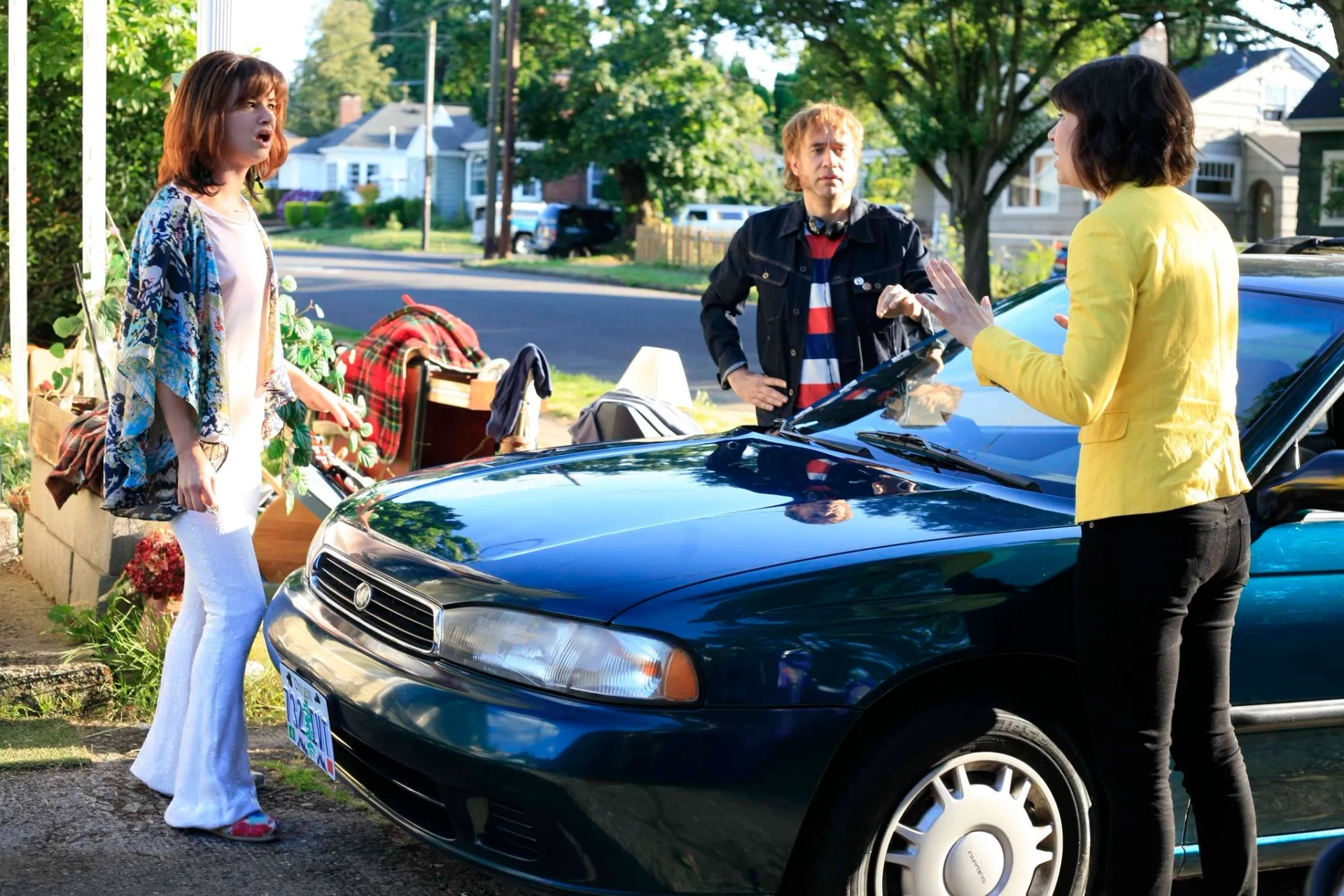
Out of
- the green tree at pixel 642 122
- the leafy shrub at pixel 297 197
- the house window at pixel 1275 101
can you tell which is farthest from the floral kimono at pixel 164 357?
the leafy shrub at pixel 297 197

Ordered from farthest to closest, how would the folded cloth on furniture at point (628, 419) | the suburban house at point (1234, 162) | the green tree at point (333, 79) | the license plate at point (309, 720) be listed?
the green tree at point (333, 79)
the suburban house at point (1234, 162)
the folded cloth on furniture at point (628, 419)
the license plate at point (309, 720)

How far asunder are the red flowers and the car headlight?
2.21 meters

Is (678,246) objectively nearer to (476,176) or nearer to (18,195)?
(18,195)

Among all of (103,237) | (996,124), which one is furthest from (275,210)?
(103,237)

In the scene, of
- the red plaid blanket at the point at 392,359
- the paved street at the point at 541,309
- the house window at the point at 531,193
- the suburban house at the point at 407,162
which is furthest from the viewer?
the suburban house at the point at 407,162

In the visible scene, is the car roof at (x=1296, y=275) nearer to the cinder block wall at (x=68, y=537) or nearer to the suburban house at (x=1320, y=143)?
the cinder block wall at (x=68, y=537)

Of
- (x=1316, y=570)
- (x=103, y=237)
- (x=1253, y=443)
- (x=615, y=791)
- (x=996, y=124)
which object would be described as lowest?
(x=615, y=791)

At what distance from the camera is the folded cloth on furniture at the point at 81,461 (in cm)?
496

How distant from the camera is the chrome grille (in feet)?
10.7

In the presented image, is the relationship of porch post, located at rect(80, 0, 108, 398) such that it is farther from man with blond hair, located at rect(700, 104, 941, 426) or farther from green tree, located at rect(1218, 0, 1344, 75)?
green tree, located at rect(1218, 0, 1344, 75)

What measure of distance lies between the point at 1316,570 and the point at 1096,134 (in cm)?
112

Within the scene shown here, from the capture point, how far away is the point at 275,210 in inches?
2694

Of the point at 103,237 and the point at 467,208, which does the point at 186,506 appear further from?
the point at 467,208

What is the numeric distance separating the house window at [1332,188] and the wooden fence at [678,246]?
37.3 ft
